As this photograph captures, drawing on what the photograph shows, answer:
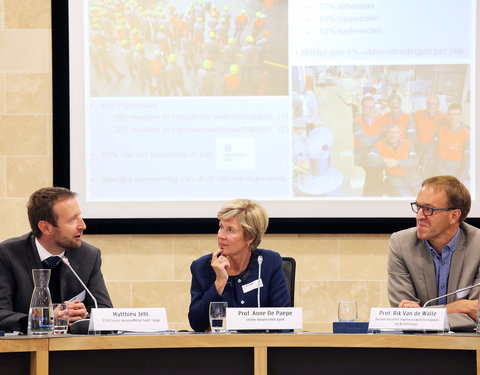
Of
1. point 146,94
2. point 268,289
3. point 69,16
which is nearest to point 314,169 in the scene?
point 146,94

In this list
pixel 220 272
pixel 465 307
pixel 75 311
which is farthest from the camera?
pixel 220 272

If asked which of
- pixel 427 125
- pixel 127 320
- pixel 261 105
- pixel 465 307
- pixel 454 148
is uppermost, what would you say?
pixel 261 105

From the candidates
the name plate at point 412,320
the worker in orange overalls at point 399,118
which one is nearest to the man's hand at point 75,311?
the name plate at point 412,320

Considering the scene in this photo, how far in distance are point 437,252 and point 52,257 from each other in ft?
5.76

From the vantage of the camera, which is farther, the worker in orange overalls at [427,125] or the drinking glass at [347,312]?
→ the worker in orange overalls at [427,125]

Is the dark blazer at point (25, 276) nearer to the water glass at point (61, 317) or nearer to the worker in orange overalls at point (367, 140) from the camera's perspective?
the water glass at point (61, 317)

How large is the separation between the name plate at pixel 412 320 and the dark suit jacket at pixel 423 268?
92 cm

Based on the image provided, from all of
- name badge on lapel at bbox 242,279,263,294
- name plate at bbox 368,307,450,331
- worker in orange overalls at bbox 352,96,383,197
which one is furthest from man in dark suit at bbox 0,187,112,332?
worker in orange overalls at bbox 352,96,383,197

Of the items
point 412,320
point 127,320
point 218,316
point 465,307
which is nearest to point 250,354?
point 218,316

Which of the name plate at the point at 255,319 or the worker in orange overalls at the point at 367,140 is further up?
the worker in orange overalls at the point at 367,140

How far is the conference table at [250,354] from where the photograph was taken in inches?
107

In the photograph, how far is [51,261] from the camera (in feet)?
12.2

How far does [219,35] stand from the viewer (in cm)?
514

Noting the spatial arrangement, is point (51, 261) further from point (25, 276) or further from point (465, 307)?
point (465, 307)
